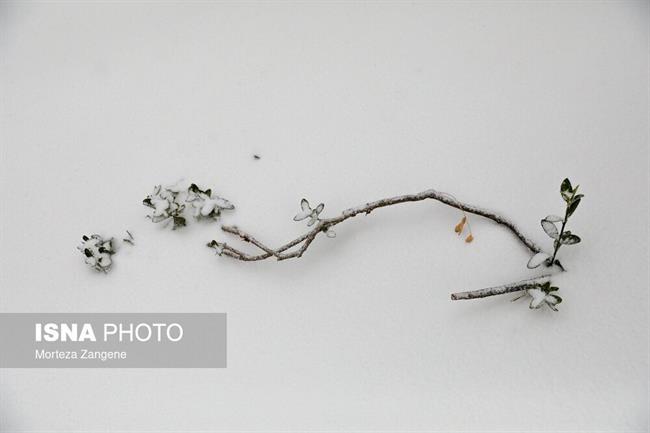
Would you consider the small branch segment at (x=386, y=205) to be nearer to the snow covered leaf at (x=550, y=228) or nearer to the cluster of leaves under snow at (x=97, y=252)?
the snow covered leaf at (x=550, y=228)

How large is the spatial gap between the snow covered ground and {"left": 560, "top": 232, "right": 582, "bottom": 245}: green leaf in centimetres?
7

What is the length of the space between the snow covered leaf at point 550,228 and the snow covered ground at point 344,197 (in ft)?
0.27

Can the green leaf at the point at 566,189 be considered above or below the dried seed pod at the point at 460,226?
above

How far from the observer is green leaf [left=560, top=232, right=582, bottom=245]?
120cm

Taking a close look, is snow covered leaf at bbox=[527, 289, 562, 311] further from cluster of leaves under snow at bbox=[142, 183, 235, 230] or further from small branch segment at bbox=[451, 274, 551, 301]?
cluster of leaves under snow at bbox=[142, 183, 235, 230]

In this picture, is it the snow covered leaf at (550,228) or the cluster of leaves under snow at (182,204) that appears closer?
the snow covered leaf at (550,228)

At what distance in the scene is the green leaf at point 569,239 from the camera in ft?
3.93

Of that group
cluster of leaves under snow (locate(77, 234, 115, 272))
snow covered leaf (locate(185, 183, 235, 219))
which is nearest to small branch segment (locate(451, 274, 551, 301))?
snow covered leaf (locate(185, 183, 235, 219))

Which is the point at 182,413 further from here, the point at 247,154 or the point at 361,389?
the point at 247,154

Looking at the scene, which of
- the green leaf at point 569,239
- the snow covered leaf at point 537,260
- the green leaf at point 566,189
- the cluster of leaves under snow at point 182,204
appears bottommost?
the snow covered leaf at point 537,260

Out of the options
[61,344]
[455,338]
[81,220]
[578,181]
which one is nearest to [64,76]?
[81,220]

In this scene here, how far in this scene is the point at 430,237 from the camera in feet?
4.31

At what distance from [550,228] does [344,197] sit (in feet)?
1.45

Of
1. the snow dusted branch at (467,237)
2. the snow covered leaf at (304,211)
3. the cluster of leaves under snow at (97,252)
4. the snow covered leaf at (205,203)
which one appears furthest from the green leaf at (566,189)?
the cluster of leaves under snow at (97,252)
